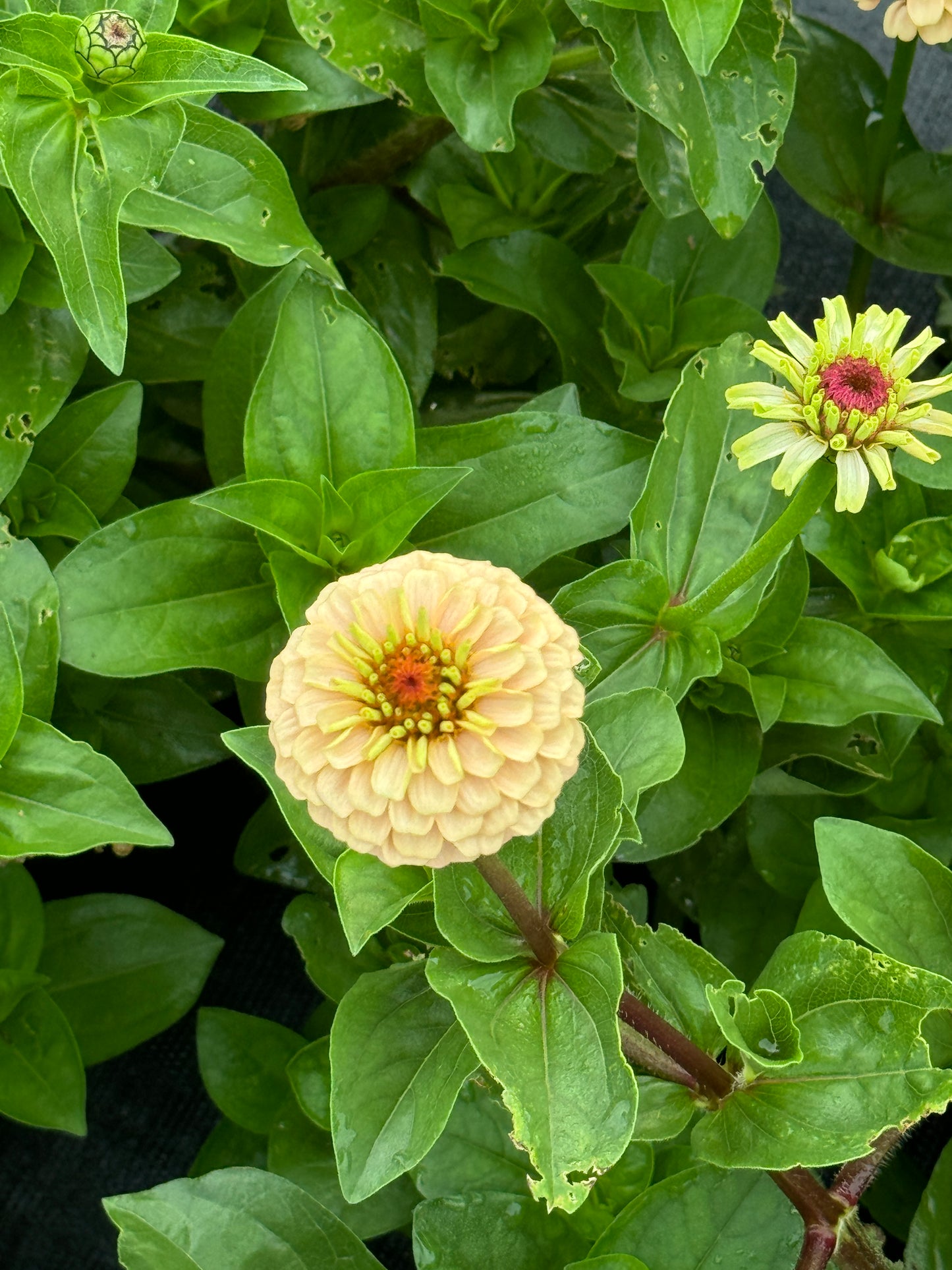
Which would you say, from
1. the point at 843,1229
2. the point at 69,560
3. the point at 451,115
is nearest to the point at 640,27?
the point at 451,115

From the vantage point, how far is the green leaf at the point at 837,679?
618 mm

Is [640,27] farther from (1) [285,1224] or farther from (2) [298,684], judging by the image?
(1) [285,1224]

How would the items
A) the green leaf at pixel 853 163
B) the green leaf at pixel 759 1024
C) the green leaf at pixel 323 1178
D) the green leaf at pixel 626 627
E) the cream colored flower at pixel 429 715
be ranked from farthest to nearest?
the green leaf at pixel 853 163, the green leaf at pixel 323 1178, the green leaf at pixel 626 627, the green leaf at pixel 759 1024, the cream colored flower at pixel 429 715

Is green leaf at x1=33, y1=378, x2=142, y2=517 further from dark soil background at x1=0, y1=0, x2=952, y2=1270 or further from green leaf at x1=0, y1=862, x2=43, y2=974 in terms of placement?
dark soil background at x1=0, y1=0, x2=952, y2=1270

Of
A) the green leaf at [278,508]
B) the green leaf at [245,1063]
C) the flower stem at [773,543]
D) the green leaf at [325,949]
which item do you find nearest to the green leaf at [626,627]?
the flower stem at [773,543]

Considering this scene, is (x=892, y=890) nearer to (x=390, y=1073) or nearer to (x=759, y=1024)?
(x=759, y=1024)

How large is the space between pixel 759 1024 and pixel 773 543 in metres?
0.19

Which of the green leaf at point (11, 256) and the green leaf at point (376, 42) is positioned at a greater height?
the green leaf at point (376, 42)

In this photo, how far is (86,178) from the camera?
1.74ft

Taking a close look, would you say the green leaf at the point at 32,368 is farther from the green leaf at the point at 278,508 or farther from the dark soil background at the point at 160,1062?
the dark soil background at the point at 160,1062

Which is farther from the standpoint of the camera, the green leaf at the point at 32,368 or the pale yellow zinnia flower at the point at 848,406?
the green leaf at the point at 32,368

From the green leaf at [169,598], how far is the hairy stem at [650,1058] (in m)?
0.23

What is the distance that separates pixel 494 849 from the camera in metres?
0.39

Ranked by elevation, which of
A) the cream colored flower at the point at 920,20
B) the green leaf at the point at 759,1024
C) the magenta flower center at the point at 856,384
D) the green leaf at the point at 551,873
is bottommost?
the green leaf at the point at 759,1024
